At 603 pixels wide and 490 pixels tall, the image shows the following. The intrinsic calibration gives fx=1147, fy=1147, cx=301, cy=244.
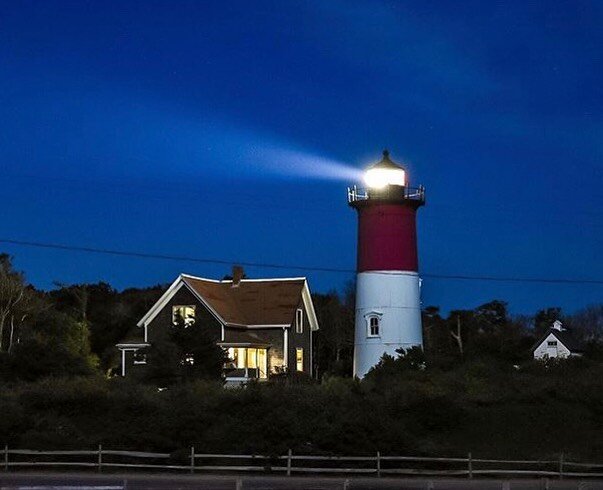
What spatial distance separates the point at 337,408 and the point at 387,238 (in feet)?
43.8

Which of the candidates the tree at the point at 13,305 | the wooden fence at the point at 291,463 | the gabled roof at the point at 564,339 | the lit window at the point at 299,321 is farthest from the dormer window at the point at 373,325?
the gabled roof at the point at 564,339

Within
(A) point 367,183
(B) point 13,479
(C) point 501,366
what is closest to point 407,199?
(A) point 367,183

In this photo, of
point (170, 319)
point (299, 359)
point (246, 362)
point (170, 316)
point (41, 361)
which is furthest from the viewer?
point (299, 359)

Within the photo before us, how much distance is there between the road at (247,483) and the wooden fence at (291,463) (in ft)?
2.75

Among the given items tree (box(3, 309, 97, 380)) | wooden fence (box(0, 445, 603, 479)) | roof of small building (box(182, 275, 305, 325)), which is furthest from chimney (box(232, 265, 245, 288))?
wooden fence (box(0, 445, 603, 479))

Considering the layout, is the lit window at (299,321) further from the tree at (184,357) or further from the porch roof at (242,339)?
the tree at (184,357)

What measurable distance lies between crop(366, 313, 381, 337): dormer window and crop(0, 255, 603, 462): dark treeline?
7.23 feet

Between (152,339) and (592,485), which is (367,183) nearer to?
(152,339)

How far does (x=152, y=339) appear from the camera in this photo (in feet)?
182

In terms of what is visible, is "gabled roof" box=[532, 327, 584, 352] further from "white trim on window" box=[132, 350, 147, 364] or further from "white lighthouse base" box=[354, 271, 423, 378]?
"white trim on window" box=[132, 350, 147, 364]

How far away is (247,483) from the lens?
2939 centimetres

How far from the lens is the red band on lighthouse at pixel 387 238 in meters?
48.0

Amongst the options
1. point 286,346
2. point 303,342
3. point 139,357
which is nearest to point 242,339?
point 286,346

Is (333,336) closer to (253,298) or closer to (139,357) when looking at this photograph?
(253,298)
